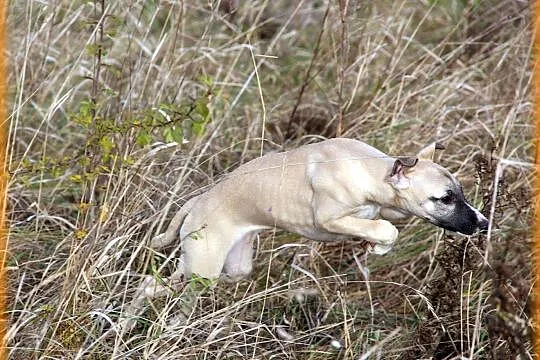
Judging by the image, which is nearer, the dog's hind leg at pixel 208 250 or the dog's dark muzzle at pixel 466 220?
the dog's dark muzzle at pixel 466 220

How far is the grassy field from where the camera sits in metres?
3.77

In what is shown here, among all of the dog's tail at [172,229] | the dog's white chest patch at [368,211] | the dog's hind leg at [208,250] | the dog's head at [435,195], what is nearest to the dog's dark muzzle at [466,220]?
the dog's head at [435,195]

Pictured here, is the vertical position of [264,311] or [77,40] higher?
[77,40]

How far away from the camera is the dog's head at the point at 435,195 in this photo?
144 inches

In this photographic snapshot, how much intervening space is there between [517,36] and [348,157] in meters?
2.36

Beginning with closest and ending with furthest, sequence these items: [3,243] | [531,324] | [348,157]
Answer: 1. [531,324]
2. [348,157]
3. [3,243]

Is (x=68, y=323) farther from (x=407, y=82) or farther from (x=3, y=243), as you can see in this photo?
(x=407, y=82)

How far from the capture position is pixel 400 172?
369 cm

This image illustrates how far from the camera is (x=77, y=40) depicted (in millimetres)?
5828

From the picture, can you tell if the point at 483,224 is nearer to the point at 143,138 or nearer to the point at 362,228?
the point at 362,228

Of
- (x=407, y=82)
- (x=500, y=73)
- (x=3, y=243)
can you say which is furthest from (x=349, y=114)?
(x=3, y=243)

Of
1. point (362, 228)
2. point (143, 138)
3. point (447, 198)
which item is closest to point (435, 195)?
point (447, 198)

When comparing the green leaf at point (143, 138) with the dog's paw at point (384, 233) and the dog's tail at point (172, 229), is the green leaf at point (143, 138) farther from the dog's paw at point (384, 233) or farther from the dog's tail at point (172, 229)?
the dog's paw at point (384, 233)

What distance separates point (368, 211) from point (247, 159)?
1382 mm
